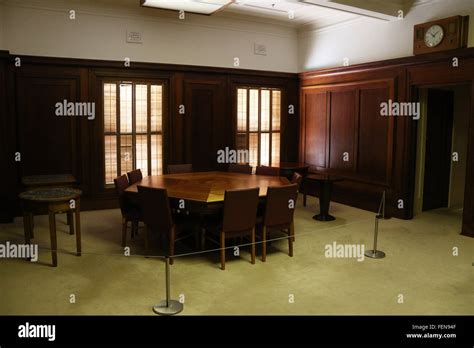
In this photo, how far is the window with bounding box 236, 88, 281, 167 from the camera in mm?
7809

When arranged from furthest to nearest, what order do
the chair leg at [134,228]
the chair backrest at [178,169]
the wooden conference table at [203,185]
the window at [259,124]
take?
the window at [259,124]
the chair backrest at [178,169]
the chair leg at [134,228]
the wooden conference table at [203,185]

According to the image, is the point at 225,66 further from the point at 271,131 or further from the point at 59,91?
the point at 59,91

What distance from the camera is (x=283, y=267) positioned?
4.25m

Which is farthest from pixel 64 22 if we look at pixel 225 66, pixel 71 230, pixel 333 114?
pixel 333 114

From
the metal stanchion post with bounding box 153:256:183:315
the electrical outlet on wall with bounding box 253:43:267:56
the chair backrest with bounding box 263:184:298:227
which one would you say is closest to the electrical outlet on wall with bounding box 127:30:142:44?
the electrical outlet on wall with bounding box 253:43:267:56

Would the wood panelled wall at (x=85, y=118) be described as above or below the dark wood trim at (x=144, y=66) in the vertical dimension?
below

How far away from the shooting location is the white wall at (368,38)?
5656 millimetres

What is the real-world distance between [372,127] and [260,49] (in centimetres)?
262

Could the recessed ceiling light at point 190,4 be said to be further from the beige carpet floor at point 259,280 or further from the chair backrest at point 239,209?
the beige carpet floor at point 259,280

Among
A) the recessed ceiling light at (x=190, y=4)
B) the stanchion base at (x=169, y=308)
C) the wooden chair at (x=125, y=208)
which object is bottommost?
the stanchion base at (x=169, y=308)

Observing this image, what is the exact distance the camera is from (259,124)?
8.00 meters

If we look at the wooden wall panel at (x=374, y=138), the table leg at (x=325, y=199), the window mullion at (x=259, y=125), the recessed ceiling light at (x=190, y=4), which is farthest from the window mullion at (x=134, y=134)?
the wooden wall panel at (x=374, y=138)

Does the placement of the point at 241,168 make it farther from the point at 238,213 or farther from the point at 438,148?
the point at 438,148

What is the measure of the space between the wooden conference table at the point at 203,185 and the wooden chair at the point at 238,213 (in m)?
0.16
